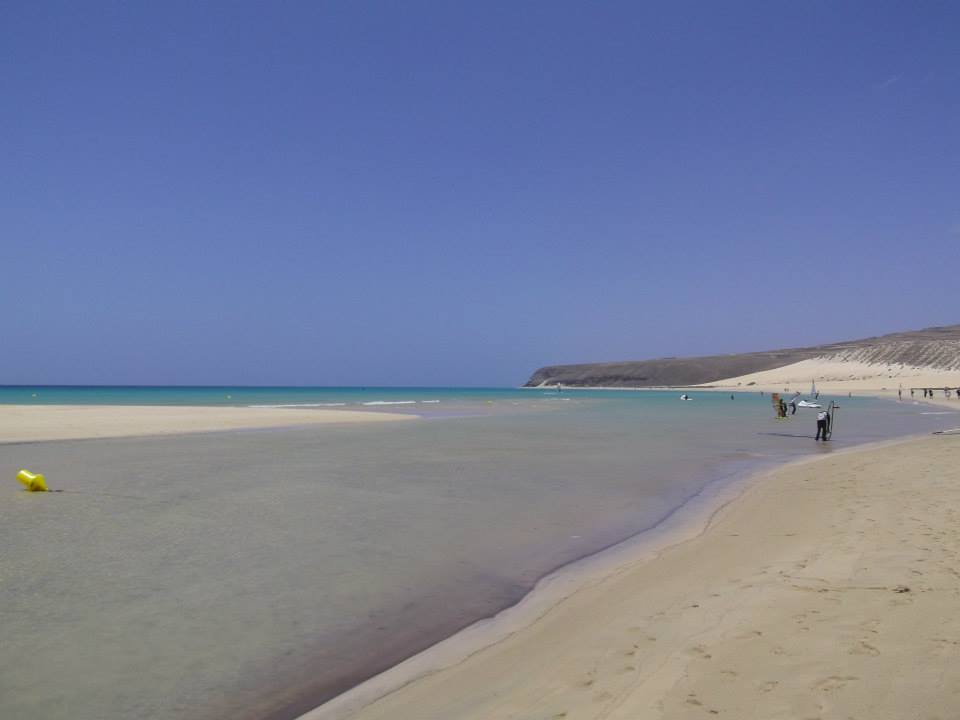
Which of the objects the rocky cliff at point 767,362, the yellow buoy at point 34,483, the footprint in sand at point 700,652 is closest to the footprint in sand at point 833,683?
the footprint in sand at point 700,652

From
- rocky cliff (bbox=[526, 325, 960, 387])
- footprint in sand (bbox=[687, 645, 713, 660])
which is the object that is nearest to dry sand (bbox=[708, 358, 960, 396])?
rocky cliff (bbox=[526, 325, 960, 387])

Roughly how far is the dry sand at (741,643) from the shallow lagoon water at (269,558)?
90 centimetres

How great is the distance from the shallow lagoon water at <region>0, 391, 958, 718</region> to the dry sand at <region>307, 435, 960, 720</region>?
2.95 feet

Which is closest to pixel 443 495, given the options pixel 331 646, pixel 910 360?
pixel 331 646

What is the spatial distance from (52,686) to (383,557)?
12.2 ft

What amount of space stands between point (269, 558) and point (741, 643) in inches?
208

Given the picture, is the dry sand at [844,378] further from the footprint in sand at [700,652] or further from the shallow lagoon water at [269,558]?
the footprint in sand at [700,652]

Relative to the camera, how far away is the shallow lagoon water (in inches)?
186

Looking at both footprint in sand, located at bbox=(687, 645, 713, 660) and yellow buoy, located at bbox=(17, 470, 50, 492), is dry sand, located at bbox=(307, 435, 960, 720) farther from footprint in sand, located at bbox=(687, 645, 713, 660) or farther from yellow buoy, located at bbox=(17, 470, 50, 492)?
yellow buoy, located at bbox=(17, 470, 50, 492)

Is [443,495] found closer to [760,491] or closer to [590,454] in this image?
[760,491]

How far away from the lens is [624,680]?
4031 millimetres

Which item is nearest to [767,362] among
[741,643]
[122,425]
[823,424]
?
[823,424]

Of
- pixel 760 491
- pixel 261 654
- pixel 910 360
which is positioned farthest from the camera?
pixel 910 360

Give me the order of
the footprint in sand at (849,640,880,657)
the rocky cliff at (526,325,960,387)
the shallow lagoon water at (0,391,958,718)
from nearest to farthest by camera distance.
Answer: the footprint in sand at (849,640,880,657)
the shallow lagoon water at (0,391,958,718)
the rocky cliff at (526,325,960,387)
